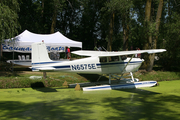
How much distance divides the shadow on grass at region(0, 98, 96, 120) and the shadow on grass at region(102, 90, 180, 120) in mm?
1006

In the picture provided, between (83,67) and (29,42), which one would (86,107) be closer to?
(83,67)

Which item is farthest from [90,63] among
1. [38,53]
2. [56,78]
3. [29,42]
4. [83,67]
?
[29,42]

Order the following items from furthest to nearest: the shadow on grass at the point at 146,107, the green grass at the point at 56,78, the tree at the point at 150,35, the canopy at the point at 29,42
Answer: the canopy at the point at 29,42 < the tree at the point at 150,35 < the green grass at the point at 56,78 < the shadow on grass at the point at 146,107

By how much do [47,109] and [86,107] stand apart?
1.32 m

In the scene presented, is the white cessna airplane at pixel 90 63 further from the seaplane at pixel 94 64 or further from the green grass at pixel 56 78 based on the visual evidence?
the green grass at pixel 56 78

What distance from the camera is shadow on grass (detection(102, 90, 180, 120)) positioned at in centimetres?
575

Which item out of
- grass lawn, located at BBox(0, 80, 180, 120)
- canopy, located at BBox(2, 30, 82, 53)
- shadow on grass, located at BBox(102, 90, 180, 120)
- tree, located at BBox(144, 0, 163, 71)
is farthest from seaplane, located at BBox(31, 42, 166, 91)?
canopy, located at BBox(2, 30, 82, 53)

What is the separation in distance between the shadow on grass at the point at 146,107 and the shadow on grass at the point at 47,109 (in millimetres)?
1006

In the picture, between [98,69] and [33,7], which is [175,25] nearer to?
[98,69]

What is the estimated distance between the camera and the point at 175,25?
46.6 feet

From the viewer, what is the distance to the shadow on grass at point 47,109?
19.0 feet

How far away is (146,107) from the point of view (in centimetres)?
677

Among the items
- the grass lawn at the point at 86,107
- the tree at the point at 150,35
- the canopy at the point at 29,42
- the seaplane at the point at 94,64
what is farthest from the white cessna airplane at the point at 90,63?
the canopy at the point at 29,42

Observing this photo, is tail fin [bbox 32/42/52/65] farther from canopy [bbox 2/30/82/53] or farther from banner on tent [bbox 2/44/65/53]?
banner on tent [bbox 2/44/65/53]
